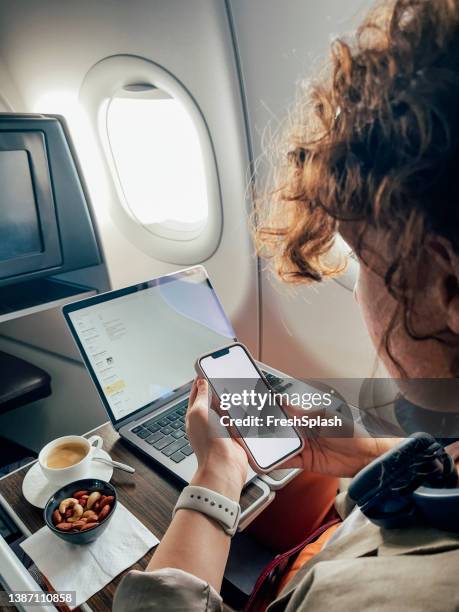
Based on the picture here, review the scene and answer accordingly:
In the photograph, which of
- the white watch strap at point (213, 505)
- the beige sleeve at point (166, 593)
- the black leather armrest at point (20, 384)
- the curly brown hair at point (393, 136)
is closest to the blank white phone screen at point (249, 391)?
the white watch strap at point (213, 505)

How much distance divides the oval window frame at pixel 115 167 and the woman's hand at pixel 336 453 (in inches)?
29.4

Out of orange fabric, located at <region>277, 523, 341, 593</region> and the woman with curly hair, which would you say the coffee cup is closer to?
the woman with curly hair

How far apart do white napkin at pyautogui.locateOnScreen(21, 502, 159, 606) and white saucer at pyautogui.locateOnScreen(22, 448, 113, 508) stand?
0.21ft

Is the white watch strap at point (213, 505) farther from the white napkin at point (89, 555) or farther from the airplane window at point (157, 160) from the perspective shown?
the airplane window at point (157, 160)

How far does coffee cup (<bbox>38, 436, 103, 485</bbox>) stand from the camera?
28.6 inches

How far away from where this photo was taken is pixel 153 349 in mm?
980

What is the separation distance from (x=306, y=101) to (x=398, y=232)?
27cm

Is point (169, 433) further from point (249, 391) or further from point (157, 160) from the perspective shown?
point (157, 160)

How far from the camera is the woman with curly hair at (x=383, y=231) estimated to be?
0.38 m

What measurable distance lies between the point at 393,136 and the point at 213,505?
1.68 feet

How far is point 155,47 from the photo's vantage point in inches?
44.6

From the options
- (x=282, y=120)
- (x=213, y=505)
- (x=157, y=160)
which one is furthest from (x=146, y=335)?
(x=157, y=160)

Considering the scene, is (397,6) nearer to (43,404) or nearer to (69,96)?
(69,96)

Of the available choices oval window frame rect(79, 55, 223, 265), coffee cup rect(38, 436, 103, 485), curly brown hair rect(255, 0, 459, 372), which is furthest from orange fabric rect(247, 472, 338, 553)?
oval window frame rect(79, 55, 223, 265)
